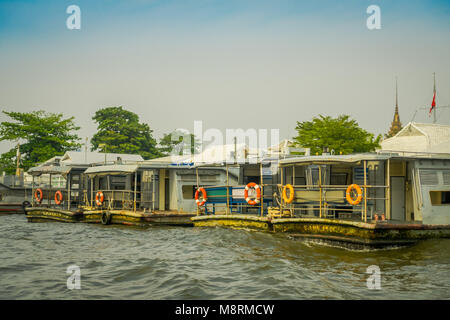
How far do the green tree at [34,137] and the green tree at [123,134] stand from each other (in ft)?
28.7

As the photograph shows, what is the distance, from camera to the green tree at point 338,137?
117 ft

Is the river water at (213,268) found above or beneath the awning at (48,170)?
beneath

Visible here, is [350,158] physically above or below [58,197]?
above

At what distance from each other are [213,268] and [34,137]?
43.0m

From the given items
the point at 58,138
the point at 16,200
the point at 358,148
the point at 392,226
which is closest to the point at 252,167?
the point at 392,226

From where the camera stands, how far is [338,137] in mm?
36156

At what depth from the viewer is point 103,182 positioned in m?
26.7

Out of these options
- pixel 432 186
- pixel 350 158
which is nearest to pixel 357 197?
pixel 350 158

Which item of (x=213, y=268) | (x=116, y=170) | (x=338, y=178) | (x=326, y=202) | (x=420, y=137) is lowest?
(x=213, y=268)

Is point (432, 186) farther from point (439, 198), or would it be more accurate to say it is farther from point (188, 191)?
point (188, 191)

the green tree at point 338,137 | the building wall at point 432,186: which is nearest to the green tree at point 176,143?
the green tree at point 338,137

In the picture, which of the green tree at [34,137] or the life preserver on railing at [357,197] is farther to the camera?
the green tree at [34,137]

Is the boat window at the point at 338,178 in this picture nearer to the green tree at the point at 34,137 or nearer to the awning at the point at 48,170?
the awning at the point at 48,170

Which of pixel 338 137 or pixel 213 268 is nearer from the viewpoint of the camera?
pixel 213 268
